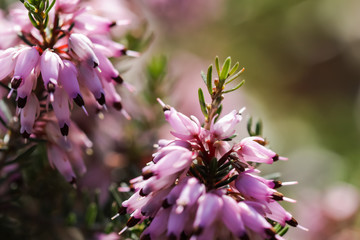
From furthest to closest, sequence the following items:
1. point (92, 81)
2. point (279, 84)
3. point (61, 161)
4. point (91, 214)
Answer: point (279, 84) < point (91, 214) < point (61, 161) < point (92, 81)

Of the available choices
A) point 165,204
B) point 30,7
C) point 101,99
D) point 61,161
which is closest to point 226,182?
point 165,204

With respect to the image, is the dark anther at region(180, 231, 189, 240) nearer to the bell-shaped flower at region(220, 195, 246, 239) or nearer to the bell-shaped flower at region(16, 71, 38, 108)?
the bell-shaped flower at region(220, 195, 246, 239)

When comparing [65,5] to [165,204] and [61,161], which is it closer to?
[61,161]

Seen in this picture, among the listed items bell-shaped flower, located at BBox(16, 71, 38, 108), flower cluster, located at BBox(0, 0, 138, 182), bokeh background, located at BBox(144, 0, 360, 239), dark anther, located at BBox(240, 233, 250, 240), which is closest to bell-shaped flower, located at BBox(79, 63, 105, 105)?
flower cluster, located at BBox(0, 0, 138, 182)

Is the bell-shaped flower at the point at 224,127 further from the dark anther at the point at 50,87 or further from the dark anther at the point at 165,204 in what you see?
the dark anther at the point at 50,87

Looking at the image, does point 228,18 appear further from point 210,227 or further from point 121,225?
point 210,227

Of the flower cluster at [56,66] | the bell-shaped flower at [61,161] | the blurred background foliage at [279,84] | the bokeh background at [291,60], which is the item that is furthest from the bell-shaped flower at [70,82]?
the bokeh background at [291,60]
